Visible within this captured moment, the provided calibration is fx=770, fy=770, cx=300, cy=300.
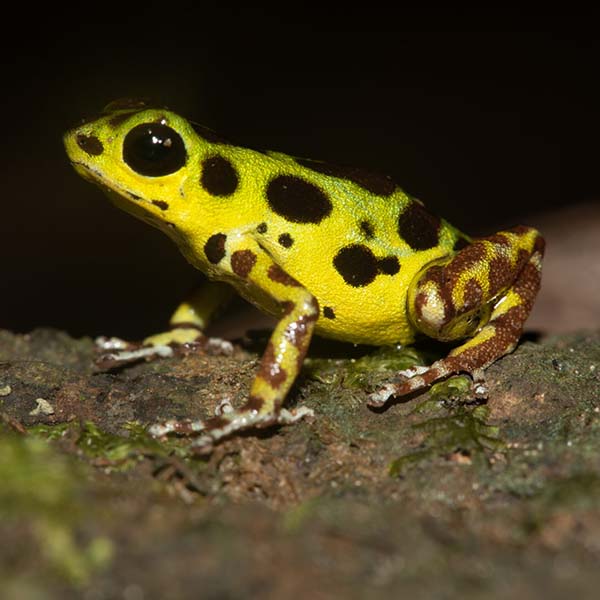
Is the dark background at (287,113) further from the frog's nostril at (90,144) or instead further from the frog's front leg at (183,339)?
the frog's nostril at (90,144)

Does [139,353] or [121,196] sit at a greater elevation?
[121,196]

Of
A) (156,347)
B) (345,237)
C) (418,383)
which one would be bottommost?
(156,347)

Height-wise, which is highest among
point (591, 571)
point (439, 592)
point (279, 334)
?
point (279, 334)

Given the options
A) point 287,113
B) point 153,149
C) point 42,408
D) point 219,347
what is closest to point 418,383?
point 219,347

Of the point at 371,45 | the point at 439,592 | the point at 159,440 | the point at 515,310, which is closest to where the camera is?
the point at 439,592

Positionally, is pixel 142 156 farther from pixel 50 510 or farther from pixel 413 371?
pixel 50 510

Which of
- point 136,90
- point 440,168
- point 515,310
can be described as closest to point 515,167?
point 440,168

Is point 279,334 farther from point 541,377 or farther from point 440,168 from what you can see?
point 440,168

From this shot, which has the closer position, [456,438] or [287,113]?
[456,438]
